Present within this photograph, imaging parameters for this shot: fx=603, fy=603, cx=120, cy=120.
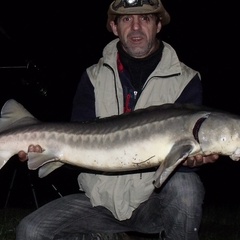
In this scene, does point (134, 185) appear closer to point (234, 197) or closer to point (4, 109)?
point (4, 109)

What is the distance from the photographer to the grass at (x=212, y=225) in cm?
511

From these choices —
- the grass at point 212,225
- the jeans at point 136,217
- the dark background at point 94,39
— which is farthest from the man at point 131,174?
the dark background at point 94,39

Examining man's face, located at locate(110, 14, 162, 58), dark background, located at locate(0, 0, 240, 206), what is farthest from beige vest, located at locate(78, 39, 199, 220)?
dark background, located at locate(0, 0, 240, 206)

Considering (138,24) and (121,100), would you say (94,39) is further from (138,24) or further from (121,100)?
(121,100)

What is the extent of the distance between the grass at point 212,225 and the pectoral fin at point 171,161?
1.78m

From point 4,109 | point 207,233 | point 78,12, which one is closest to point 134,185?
point 4,109

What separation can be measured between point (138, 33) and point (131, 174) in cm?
101

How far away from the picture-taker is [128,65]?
4.23 metres

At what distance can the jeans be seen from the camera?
3777 mm

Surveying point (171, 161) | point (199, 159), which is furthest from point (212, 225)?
point (171, 161)

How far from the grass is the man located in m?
1.03

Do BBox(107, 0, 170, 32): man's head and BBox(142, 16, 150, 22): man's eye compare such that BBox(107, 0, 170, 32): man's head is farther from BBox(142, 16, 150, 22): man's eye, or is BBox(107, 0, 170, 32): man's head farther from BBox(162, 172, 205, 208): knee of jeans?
BBox(162, 172, 205, 208): knee of jeans

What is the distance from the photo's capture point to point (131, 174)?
396 centimetres

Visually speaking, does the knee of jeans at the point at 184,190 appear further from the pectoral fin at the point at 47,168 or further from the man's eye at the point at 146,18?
the man's eye at the point at 146,18
